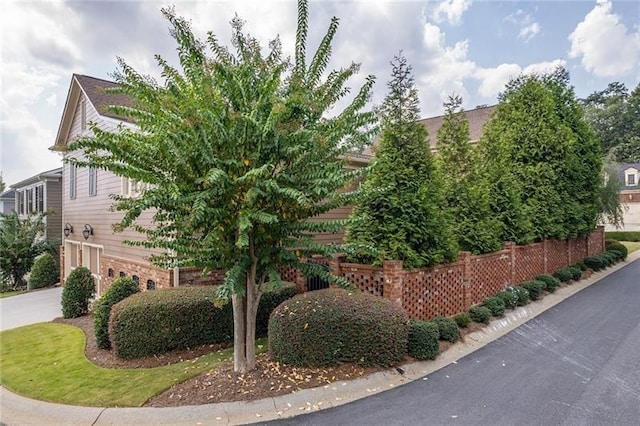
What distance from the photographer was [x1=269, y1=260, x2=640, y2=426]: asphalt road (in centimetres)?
466

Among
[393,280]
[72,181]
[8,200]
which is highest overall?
[8,200]

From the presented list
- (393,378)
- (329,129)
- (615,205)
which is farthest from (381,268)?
(615,205)

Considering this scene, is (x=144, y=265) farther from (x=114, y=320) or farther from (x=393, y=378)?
(x=393, y=378)

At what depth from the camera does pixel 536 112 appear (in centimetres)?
1381

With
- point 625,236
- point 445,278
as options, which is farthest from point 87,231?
point 625,236

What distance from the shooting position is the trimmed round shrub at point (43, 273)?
637 inches

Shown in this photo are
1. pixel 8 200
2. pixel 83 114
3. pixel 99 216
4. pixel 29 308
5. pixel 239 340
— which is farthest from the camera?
pixel 8 200

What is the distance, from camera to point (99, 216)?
13125mm

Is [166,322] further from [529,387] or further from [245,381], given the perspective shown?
[529,387]

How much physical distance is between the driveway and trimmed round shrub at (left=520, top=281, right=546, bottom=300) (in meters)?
14.0

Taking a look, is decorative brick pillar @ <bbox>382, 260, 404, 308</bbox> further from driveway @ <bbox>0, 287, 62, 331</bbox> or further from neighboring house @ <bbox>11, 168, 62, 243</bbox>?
neighboring house @ <bbox>11, 168, 62, 243</bbox>

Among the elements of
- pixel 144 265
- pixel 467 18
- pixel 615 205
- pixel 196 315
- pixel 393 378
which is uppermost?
pixel 467 18

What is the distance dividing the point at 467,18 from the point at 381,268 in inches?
393

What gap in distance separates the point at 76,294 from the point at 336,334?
8501mm
